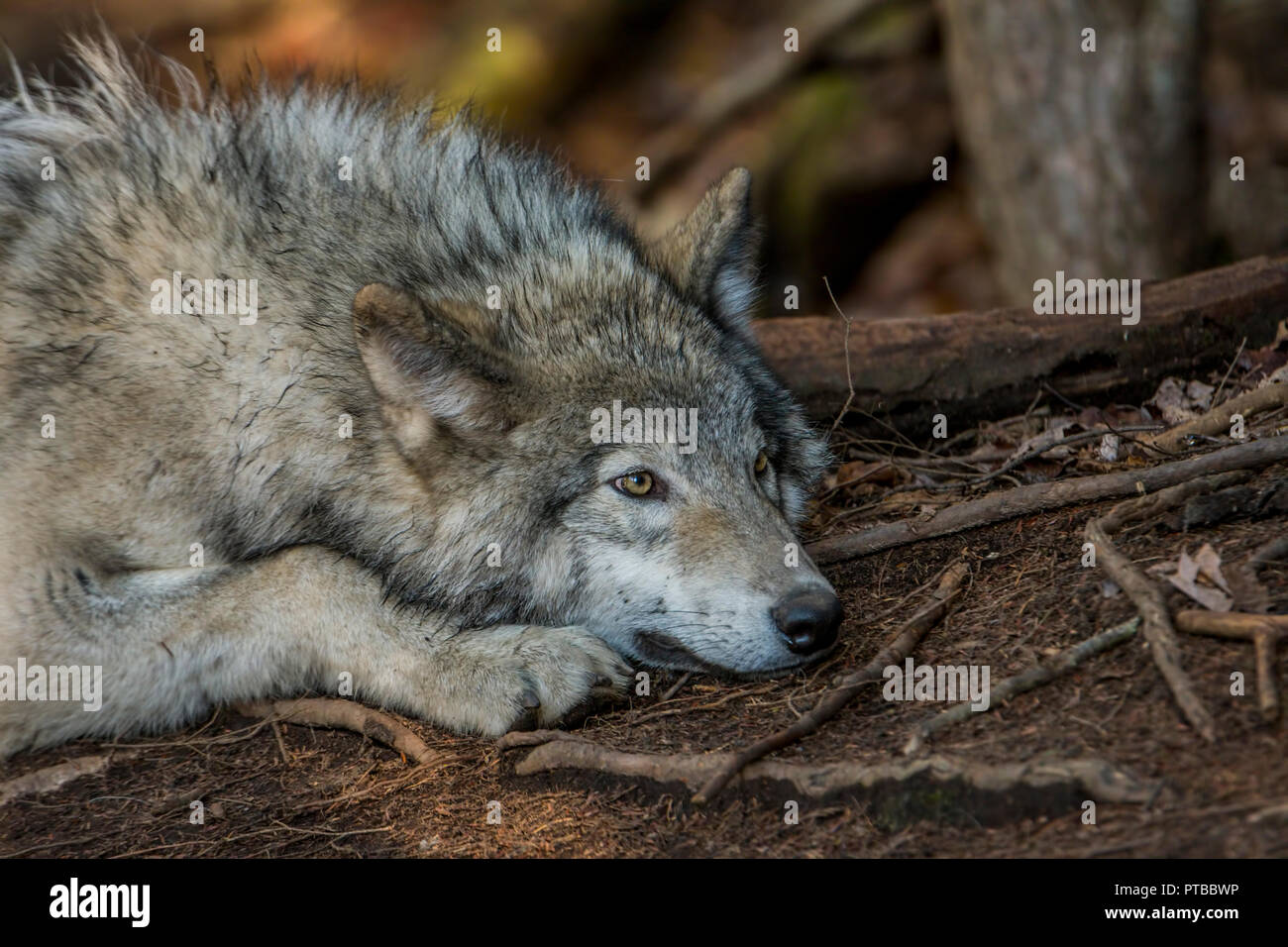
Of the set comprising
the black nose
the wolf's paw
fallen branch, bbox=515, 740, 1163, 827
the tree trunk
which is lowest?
fallen branch, bbox=515, 740, 1163, 827

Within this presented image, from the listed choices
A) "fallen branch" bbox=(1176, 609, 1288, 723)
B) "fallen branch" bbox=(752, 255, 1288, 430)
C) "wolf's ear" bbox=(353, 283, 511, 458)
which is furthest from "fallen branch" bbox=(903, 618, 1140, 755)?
"fallen branch" bbox=(752, 255, 1288, 430)

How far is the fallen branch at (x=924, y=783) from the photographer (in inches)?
126

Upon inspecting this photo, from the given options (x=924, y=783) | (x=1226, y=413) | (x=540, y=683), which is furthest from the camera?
(x=1226, y=413)

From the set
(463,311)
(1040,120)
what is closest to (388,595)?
(463,311)

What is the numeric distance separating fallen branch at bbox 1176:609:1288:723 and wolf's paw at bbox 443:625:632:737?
1.97m

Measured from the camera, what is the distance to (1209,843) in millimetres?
2896

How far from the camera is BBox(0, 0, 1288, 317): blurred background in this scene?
9.31 meters

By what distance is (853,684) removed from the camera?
13.3ft

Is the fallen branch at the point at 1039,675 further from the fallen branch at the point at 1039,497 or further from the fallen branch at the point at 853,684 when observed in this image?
Result: the fallen branch at the point at 1039,497

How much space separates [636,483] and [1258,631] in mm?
2111

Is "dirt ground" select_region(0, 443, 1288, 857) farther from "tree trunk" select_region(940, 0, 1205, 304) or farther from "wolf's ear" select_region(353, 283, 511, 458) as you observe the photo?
"tree trunk" select_region(940, 0, 1205, 304)

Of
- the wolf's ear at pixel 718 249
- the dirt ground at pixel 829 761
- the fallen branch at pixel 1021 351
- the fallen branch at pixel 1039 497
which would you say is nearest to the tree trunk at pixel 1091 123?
the fallen branch at pixel 1021 351

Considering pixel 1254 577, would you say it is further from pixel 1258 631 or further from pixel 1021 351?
pixel 1021 351

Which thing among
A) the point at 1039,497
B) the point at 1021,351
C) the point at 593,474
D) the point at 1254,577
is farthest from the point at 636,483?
the point at 1021,351
